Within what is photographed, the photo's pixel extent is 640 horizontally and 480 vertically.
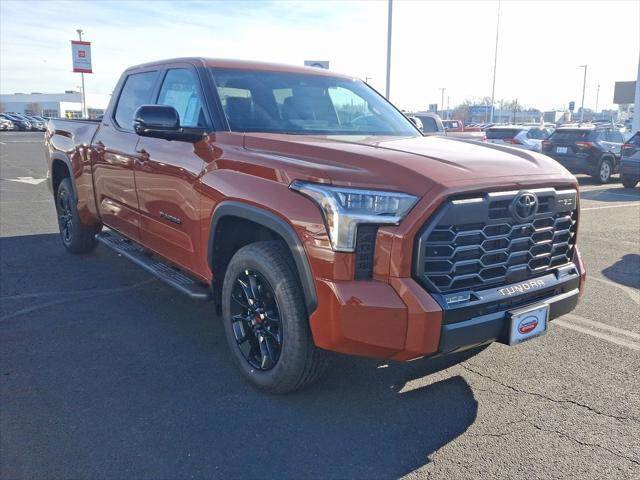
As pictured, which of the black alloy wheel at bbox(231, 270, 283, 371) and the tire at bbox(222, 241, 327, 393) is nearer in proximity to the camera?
the tire at bbox(222, 241, 327, 393)

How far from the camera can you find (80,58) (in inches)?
1821

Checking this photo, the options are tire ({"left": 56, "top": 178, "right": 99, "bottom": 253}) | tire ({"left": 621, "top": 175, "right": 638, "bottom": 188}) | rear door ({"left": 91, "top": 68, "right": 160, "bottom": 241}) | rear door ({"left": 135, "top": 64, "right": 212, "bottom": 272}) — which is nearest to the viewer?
rear door ({"left": 135, "top": 64, "right": 212, "bottom": 272})

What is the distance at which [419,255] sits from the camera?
268 centimetres

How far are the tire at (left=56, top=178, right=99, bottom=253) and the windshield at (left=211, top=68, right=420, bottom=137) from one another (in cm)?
310

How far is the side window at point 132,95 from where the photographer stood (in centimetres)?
490

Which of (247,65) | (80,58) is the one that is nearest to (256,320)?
(247,65)

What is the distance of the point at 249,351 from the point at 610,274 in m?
4.51

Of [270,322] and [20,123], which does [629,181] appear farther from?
[20,123]

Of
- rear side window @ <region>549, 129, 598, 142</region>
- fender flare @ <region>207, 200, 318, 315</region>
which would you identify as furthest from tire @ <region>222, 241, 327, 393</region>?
rear side window @ <region>549, 129, 598, 142</region>

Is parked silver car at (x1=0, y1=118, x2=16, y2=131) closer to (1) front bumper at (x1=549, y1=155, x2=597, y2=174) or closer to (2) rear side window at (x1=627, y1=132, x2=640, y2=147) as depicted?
(1) front bumper at (x1=549, y1=155, x2=597, y2=174)

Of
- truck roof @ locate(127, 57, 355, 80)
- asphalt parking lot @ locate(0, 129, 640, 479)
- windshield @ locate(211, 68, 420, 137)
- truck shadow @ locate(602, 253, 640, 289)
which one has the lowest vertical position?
asphalt parking lot @ locate(0, 129, 640, 479)

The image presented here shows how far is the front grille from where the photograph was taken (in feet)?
8.96

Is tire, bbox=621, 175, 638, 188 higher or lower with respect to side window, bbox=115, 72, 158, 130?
lower

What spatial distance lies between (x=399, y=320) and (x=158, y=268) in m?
2.42
